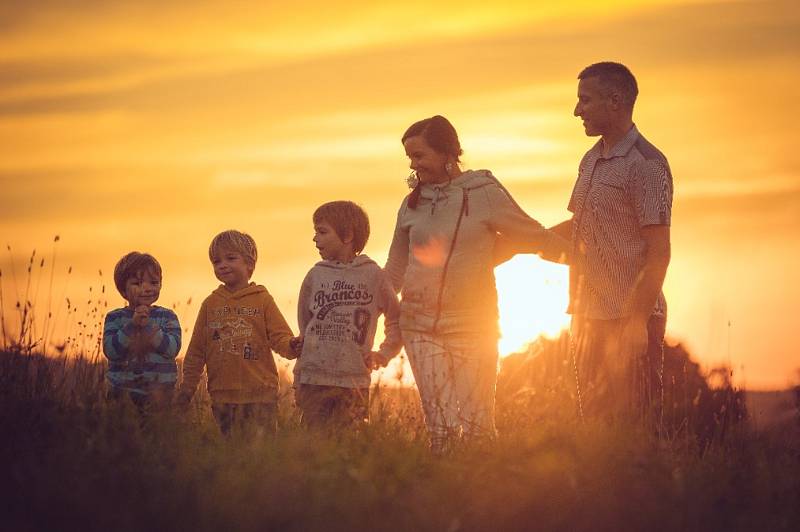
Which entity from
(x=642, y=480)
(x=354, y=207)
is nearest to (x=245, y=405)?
(x=354, y=207)

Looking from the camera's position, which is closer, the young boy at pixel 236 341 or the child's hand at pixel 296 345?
the child's hand at pixel 296 345

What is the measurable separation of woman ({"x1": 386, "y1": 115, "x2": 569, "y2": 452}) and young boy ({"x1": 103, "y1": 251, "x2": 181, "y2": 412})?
1826 mm

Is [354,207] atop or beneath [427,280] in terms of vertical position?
atop

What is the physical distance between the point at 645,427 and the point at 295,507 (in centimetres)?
227

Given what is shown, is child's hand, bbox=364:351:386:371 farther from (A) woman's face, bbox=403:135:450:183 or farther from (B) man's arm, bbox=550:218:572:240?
(B) man's arm, bbox=550:218:572:240

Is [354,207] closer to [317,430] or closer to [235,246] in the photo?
[235,246]

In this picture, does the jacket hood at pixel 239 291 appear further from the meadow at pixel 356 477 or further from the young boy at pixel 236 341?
the meadow at pixel 356 477

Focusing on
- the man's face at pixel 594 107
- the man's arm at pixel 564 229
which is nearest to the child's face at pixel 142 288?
the man's arm at pixel 564 229

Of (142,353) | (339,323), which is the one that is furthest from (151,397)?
(339,323)

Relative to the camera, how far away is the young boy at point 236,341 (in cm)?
873

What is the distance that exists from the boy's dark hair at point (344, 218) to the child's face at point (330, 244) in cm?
3

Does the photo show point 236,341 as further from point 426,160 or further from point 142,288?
point 426,160

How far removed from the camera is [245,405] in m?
8.72

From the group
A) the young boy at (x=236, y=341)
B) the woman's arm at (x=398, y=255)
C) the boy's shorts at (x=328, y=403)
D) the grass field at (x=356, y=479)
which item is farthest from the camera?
the young boy at (x=236, y=341)
